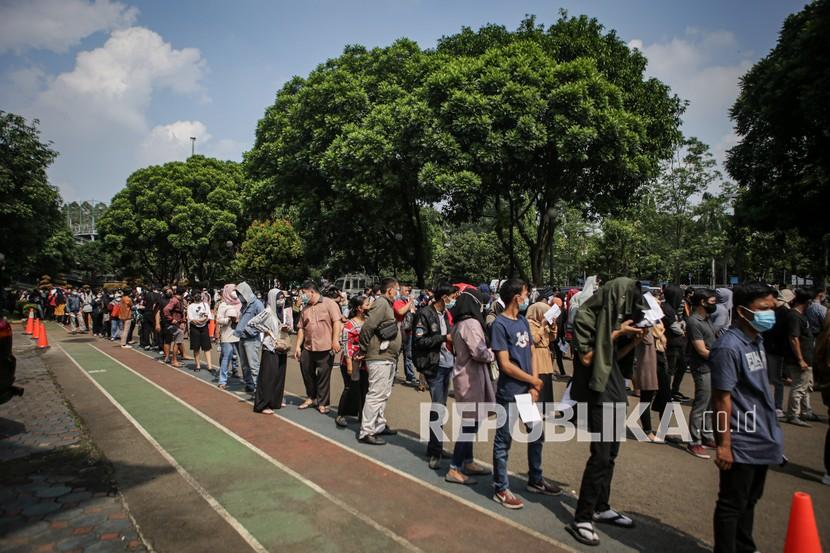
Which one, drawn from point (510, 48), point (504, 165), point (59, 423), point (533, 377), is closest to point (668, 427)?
point (533, 377)

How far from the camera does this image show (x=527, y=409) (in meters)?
4.50

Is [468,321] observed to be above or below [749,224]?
below

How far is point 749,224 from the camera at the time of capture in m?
23.9

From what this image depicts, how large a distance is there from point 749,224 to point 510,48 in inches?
556

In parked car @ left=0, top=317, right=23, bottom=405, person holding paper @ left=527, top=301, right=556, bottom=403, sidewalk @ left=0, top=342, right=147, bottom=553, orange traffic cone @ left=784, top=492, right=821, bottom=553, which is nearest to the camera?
orange traffic cone @ left=784, top=492, right=821, bottom=553

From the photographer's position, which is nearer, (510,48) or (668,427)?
(668,427)

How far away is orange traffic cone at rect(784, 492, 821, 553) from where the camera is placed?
3123mm

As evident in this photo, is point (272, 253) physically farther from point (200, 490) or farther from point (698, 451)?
point (698, 451)

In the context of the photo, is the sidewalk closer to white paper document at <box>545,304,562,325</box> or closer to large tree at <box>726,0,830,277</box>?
white paper document at <box>545,304,562,325</box>

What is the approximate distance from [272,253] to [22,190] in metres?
13.3

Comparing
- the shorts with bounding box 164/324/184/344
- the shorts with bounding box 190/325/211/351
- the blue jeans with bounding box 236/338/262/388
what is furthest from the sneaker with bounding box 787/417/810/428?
the shorts with bounding box 164/324/184/344

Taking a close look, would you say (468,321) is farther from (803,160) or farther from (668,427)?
(803,160)

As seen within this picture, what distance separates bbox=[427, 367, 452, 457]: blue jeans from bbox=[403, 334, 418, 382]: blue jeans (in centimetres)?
439

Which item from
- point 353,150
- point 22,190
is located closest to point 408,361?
point 353,150
